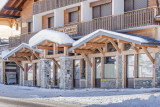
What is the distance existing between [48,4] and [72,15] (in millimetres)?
2764

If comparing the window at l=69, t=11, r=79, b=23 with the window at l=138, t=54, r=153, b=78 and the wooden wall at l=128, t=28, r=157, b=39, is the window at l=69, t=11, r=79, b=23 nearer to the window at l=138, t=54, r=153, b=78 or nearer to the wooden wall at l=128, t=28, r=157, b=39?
the wooden wall at l=128, t=28, r=157, b=39

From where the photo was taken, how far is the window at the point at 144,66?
20.3 metres

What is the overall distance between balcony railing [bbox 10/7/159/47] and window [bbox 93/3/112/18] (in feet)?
4.01

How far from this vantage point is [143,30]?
20844mm

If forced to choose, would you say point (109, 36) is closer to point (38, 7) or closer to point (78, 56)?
Answer: point (78, 56)

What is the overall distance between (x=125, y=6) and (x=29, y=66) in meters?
13.2

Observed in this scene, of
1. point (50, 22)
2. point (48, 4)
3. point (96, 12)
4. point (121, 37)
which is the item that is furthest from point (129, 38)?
point (50, 22)

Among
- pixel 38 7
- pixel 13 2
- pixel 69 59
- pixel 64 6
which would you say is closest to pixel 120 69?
pixel 69 59

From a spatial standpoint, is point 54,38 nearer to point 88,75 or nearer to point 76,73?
point 88,75

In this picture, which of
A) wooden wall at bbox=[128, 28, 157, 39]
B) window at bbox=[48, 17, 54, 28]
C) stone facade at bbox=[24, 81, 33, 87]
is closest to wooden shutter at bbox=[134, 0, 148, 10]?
wooden wall at bbox=[128, 28, 157, 39]

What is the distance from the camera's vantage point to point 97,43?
894 inches

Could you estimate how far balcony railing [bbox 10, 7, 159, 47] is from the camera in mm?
19562

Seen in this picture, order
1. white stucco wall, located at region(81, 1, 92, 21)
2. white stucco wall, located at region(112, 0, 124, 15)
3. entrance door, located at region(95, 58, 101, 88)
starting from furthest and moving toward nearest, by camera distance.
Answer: white stucco wall, located at region(81, 1, 92, 21) → entrance door, located at region(95, 58, 101, 88) → white stucco wall, located at region(112, 0, 124, 15)

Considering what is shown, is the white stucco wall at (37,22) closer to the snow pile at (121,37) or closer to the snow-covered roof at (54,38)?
the snow-covered roof at (54,38)
